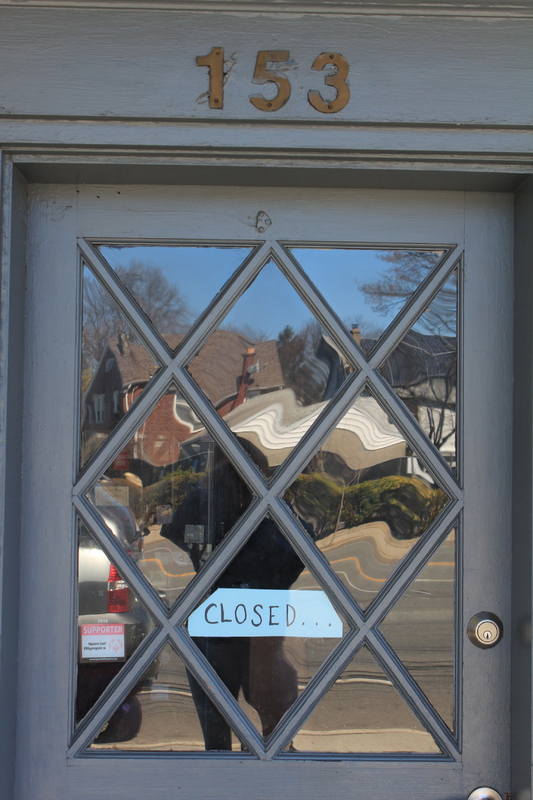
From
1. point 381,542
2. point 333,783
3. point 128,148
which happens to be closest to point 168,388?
point 128,148

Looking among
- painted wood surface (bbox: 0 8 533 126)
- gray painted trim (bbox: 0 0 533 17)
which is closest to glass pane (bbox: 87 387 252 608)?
painted wood surface (bbox: 0 8 533 126)

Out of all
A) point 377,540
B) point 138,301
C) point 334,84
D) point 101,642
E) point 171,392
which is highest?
point 334,84

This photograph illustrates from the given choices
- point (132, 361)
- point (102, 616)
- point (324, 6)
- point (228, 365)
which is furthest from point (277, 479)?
point (324, 6)

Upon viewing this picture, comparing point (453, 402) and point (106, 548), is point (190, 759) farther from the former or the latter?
point (453, 402)

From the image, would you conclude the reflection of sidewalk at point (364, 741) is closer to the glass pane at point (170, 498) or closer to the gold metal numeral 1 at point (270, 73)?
the glass pane at point (170, 498)

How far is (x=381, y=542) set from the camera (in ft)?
5.87

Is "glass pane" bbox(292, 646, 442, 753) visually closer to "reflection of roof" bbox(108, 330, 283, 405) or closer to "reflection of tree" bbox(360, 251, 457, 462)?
"reflection of tree" bbox(360, 251, 457, 462)

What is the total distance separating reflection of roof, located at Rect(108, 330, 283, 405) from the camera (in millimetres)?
1799

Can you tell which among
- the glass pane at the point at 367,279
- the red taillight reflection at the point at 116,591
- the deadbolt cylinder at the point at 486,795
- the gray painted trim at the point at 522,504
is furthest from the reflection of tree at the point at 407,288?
the deadbolt cylinder at the point at 486,795

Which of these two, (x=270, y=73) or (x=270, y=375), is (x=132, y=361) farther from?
(x=270, y=73)

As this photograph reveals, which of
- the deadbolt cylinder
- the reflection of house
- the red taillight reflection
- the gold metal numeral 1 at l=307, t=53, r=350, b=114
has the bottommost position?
the deadbolt cylinder

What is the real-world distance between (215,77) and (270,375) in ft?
2.86

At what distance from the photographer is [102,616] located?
1.77 metres

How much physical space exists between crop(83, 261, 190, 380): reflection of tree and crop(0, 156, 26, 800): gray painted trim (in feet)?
0.68
